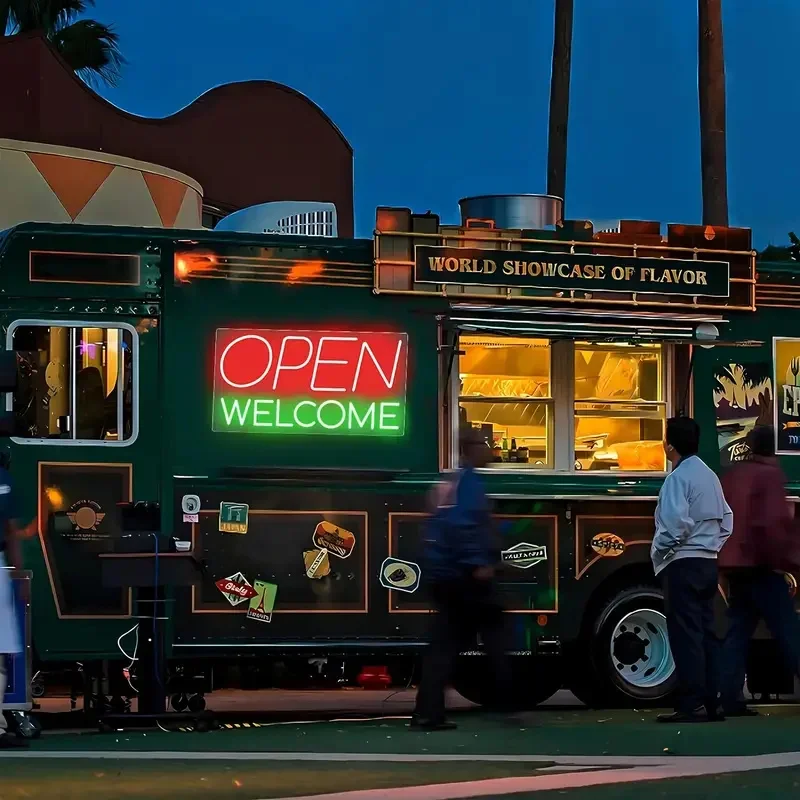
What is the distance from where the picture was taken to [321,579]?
11656 mm

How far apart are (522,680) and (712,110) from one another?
10044 millimetres

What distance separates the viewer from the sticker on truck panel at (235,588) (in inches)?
452

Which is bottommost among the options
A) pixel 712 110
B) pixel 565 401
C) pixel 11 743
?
pixel 11 743

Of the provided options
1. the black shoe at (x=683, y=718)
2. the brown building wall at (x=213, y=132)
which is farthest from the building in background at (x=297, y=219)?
the brown building wall at (x=213, y=132)

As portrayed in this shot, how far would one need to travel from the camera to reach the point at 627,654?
1237cm

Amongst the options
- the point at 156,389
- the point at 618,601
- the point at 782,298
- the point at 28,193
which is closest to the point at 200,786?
the point at 156,389

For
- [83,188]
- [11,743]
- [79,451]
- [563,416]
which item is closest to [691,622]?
[563,416]

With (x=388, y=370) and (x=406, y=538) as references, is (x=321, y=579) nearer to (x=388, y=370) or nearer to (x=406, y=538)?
(x=406, y=538)

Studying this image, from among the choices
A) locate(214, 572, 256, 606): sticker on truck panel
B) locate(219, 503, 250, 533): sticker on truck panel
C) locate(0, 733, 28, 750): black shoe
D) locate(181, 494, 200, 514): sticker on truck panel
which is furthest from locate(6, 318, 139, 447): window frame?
locate(0, 733, 28, 750): black shoe

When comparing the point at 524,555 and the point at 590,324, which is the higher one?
the point at 590,324

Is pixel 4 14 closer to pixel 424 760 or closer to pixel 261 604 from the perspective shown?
pixel 261 604

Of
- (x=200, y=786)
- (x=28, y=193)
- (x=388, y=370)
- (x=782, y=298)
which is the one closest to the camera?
(x=200, y=786)

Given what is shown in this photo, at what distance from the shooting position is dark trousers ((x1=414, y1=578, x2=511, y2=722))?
396 inches

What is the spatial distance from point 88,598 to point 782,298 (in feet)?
17.4
